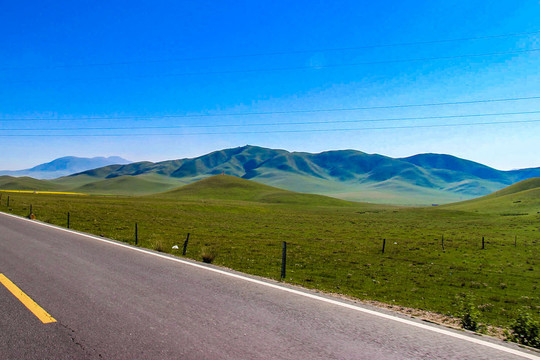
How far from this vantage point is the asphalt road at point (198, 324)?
477cm

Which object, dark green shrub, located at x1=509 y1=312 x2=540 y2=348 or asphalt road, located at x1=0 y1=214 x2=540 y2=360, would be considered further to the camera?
dark green shrub, located at x1=509 y1=312 x2=540 y2=348

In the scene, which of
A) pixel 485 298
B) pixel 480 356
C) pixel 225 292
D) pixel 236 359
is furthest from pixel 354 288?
pixel 236 359

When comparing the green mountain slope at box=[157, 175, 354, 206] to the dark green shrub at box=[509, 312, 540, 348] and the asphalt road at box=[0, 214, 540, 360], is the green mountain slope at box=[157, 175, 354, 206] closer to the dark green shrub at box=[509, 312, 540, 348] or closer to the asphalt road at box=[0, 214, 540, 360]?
the asphalt road at box=[0, 214, 540, 360]

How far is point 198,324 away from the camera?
18.9 feet

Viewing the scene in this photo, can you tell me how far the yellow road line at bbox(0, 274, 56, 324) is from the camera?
5.88 meters

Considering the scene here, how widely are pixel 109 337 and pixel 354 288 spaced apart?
11366 millimetres

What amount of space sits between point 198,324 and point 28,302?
3956 millimetres

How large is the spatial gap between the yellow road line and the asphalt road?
10 centimetres

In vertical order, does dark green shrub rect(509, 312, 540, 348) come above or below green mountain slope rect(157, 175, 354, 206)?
→ above

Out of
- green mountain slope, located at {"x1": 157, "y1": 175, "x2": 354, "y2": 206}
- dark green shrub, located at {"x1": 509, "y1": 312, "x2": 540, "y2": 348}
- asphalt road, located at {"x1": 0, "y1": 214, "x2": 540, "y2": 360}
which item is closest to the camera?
asphalt road, located at {"x1": 0, "y1": 214, "x2": 540, "y2": 360}

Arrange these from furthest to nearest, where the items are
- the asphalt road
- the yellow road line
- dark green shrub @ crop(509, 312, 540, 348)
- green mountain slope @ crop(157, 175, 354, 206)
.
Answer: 1. green mountain slope @ crop(157, 175, 354, 206)
2. the yellow road line
3. dark green shrub @ crop(509, 312, 540, 348)
4. the asphalt road

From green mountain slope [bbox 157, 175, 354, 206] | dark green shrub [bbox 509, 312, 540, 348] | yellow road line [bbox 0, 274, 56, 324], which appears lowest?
green mountain slope [bbox 157, 175, 354, 206]

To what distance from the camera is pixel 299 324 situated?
5836 millimetres

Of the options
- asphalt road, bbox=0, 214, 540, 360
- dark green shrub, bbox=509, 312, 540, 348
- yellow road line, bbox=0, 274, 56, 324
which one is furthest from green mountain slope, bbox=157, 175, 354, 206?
dark green shrub, bbox=509, 312, 540, 348
